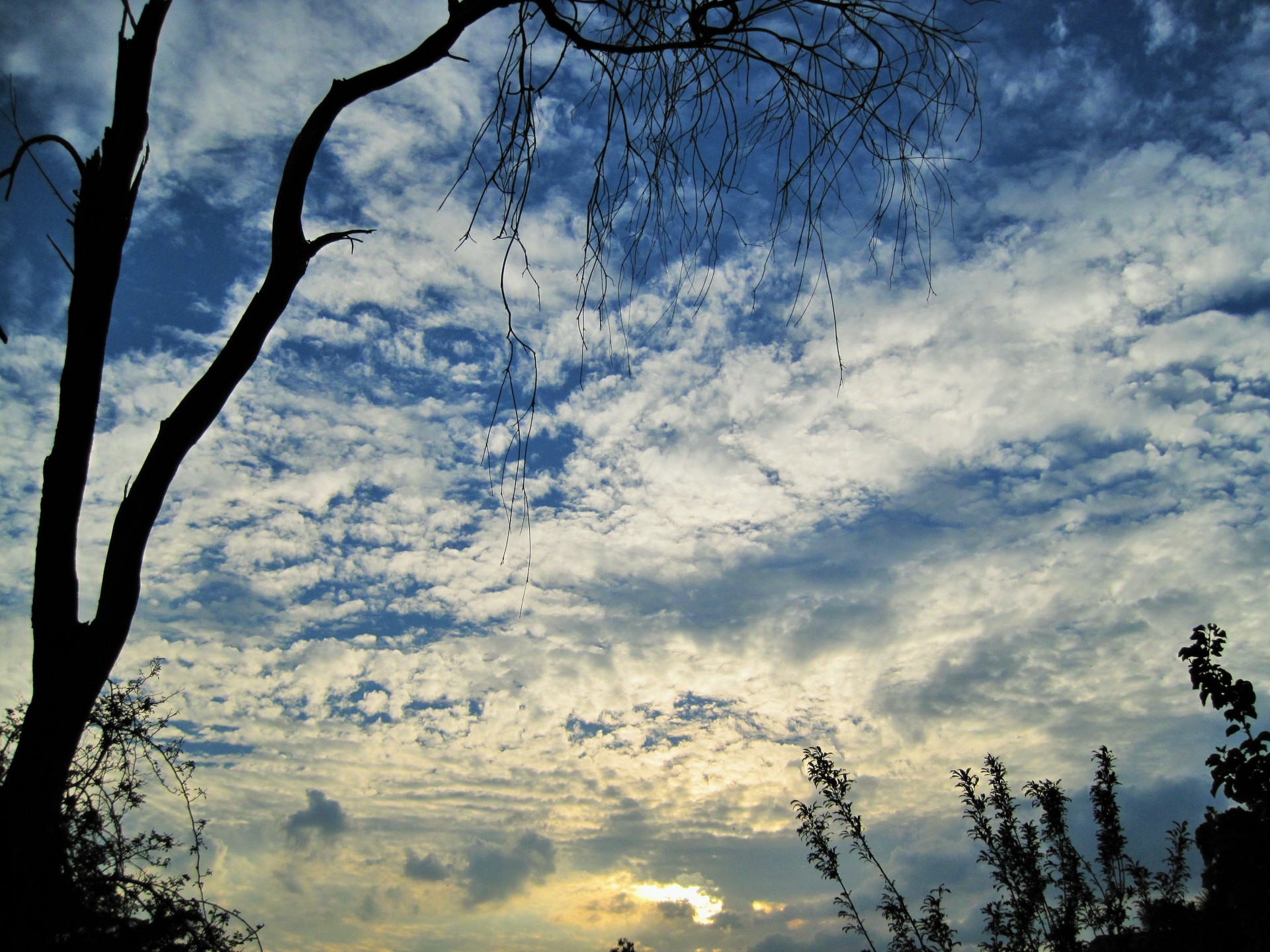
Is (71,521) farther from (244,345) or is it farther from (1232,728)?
(1232,728)

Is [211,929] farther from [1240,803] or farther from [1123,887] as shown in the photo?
[1123,887]

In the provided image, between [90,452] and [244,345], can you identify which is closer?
[90,452]

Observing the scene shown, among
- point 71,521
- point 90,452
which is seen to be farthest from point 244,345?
point 71,521

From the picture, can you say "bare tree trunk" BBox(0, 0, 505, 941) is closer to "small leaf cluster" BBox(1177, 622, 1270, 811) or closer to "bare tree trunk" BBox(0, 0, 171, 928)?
"bare tree trunk" BBox(0, 0, 171, 928)

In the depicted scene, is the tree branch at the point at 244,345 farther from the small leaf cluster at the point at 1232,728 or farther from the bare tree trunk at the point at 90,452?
the small leaf cluster at the point at 1232,728

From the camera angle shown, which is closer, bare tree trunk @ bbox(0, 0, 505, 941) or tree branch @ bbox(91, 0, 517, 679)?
bare tree trunk @ bbox(0, 0, 505, 941)

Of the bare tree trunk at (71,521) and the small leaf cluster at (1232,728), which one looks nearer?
the bare tree trunk at (71,521)

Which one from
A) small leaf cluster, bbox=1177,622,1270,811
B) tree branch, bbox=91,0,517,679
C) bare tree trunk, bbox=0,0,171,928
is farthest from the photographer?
→ small leaf cluster, bbox=1177,622,1270,811

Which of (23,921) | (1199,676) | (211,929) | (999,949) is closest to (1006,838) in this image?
(999,949)

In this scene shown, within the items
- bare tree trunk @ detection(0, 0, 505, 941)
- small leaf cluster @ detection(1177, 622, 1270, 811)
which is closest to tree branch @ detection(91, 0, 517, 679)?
bare tree trunk @ detection(0, 0, 505, 941)

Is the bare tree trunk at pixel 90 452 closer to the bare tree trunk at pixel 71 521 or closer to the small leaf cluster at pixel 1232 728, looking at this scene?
the bare tree trunk at pixel 71 521

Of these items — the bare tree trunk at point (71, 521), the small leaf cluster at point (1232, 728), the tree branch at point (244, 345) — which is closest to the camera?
the bare tree trunk at point (71, 521)

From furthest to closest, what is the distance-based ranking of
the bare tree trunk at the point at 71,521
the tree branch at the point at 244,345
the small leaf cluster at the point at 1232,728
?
the small leaf cluster at the point at 1232,728 < the tree branch at the point at 244,345 < the bare tree trunk at the point at 71,521

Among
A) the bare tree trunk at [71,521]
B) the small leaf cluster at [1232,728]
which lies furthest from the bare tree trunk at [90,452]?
the small leaf cluster at [1232,728]
